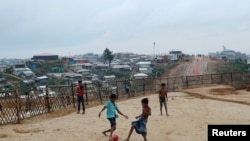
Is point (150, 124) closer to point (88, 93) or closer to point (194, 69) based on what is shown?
point (88, 93)

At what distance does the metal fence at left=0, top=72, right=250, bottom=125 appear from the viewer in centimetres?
1572

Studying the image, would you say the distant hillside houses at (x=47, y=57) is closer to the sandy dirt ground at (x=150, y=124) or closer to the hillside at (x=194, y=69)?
the hillside at (x=194, y=69)

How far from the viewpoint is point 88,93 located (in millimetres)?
22000

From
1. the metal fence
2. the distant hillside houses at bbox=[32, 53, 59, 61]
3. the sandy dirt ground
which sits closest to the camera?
the sandy dirt ground

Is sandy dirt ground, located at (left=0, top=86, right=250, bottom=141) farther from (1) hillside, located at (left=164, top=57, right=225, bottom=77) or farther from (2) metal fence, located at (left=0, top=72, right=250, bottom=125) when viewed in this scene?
(1) hillside, located at (left=164, top=57, right=225, bottom=77)

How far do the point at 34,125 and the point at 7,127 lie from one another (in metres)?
1.11

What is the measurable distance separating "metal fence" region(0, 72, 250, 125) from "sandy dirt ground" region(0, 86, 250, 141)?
1.05 metres

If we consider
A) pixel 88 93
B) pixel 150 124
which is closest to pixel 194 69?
pixel 88 93

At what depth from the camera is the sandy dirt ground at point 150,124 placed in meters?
11.5

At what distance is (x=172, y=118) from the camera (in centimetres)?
1491

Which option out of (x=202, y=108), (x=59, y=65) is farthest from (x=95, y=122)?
(x=59, y=65)

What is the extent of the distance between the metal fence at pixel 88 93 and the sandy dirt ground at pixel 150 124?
1.05m

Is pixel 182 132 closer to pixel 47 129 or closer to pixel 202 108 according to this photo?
pixel 47 129

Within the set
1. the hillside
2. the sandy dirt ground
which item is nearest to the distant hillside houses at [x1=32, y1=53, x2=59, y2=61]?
the hillside
